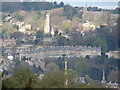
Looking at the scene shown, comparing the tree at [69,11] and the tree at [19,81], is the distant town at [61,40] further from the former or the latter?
the tree at [19,81]

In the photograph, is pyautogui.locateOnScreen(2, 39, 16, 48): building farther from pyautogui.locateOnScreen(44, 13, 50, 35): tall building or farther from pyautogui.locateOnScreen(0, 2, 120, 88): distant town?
pyautogui.locateOnScreen(44, 13, 50, 35): tall building

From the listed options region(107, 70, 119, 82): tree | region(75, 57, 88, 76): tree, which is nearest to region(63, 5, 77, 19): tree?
region(75, 57, 88, 76): tree

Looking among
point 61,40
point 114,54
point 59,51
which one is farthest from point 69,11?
point 114,54

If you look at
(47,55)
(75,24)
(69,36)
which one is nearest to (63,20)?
(75,24)

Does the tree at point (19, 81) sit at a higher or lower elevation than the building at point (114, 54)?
higher

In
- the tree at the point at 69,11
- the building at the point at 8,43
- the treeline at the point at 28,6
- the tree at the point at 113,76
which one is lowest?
the tree at the point at 113,76

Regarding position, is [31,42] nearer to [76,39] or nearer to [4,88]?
[76,39]

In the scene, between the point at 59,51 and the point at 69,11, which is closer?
the point at 59,51

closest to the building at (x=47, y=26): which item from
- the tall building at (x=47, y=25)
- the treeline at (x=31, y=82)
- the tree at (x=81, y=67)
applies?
the tall building at (x=47, y=25)

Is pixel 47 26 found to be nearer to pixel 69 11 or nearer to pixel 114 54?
pixel 69 11

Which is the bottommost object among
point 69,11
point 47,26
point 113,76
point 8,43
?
point 113,76
